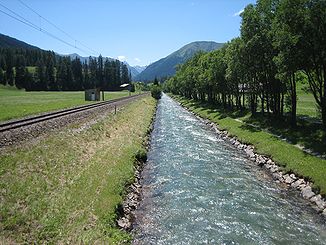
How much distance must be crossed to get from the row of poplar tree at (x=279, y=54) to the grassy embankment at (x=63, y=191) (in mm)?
17822

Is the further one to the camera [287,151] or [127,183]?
[287,151]

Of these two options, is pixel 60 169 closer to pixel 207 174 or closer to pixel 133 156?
pixel 133 156

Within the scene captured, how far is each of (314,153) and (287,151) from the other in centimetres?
234

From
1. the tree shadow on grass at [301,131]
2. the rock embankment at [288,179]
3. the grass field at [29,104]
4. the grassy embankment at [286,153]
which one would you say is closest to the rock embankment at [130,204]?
the rock embankment at [288,179]

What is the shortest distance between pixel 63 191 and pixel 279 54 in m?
24.1

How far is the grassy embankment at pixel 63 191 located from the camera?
45.5ft

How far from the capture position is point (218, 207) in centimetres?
1944

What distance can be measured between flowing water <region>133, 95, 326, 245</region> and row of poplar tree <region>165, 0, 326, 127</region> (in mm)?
11149

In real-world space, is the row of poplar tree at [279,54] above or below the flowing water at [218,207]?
above

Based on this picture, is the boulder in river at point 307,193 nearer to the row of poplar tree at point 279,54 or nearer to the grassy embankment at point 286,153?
the grassy embankment at point 286,153

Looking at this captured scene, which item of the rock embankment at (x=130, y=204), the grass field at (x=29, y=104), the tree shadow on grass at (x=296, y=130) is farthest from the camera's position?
the grass field at (x=29, y=104)

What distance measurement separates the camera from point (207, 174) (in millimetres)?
26156

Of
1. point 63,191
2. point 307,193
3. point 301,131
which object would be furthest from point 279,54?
point 63,191

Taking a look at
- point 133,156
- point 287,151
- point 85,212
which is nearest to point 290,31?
point 287,151
